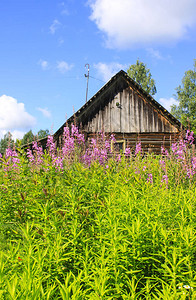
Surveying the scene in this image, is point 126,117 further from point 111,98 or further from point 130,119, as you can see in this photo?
point 111,98

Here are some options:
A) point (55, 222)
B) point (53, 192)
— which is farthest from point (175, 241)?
point (53, 192)

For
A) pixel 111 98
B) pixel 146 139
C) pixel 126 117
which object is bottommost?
pixel 146 139

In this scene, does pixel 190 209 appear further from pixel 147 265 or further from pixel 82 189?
pixel 82 189

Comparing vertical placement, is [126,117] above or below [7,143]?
above

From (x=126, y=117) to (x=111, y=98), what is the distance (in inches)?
65.0

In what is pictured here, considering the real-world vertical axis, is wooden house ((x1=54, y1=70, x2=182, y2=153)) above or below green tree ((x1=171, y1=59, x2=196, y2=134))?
below

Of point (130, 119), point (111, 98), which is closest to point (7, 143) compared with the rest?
point (111, 98)

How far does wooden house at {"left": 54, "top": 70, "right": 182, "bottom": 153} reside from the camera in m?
17.4

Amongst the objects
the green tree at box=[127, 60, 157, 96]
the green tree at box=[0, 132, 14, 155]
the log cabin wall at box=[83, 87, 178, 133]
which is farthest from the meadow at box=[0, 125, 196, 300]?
the green tree at box=[127, 60, 157, 96]

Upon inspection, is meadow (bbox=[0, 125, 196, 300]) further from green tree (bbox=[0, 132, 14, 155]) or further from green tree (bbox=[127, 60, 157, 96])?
green tree (bbox=[127, 60, 157, 96])

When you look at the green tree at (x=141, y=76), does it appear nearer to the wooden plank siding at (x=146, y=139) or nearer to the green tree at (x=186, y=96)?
the green tree at (x=186, y=96)

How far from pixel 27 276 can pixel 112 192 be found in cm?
209

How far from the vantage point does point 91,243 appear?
9.11 ft

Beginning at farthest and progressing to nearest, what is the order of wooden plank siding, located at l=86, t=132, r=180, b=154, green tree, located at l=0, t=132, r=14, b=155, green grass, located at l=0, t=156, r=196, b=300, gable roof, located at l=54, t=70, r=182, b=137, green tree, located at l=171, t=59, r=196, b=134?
green tree, located at l=171, t=59, r=196, b=134, wooden plank siding, located at l=86, t=132, r=180, b=154, gable roof, located at l=54, t=70, r=182, b=137, green tree, located at l=0, t=132, r=14, b=155, green grass, located at l=0, t=156, r=196, b=300
